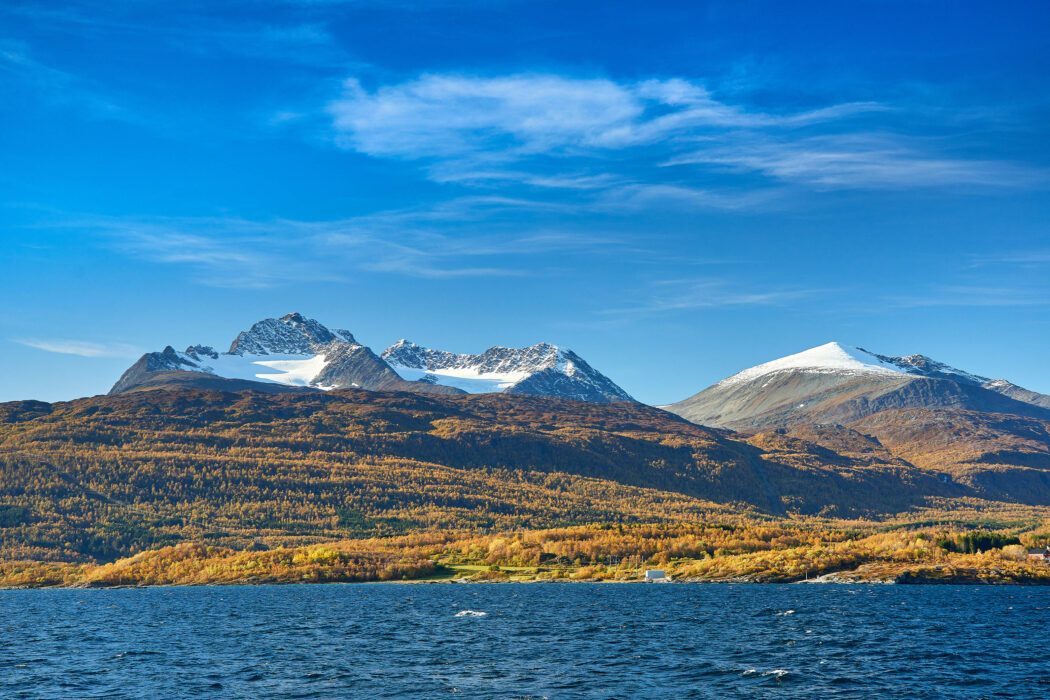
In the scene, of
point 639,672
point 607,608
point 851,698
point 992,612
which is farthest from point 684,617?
point 851,698

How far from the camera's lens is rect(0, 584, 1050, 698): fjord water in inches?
2958

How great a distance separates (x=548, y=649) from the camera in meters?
96.4

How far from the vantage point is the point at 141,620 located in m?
143

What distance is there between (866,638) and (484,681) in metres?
44.3

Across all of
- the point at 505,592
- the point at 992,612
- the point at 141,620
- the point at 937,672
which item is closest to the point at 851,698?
the point at 937,672

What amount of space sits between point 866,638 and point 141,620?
97292 mm

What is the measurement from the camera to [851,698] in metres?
69.1

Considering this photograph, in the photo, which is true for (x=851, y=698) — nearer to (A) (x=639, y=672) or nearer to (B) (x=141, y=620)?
(A) (x=639, y=672)

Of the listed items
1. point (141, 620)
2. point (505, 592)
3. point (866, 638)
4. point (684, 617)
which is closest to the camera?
point (866, 638)

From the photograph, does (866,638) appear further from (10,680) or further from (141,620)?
(141,620)

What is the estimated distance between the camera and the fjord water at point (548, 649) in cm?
7512

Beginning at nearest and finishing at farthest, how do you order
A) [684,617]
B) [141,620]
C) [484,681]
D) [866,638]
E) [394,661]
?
1. [484,681]
2. [394,661]
3. [866,638]
4. [684,617]
5. [141,620]

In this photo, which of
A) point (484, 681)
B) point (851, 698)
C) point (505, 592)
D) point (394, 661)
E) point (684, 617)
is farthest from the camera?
point (505, 592)

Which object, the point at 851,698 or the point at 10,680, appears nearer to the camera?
the point at 851,698
